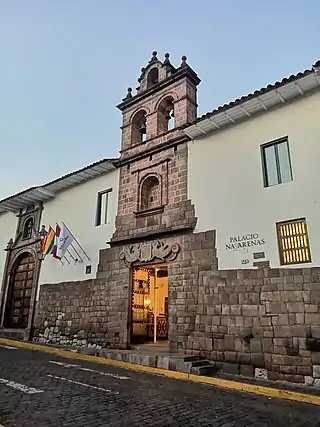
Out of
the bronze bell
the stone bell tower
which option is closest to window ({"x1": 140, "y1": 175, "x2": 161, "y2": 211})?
the stone bell tower

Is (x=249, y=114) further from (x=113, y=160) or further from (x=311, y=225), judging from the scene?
(x=113, y=160)

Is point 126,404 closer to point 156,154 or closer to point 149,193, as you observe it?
point 149,193

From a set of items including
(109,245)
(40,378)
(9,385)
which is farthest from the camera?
(109,245)

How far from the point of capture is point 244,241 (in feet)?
28.4

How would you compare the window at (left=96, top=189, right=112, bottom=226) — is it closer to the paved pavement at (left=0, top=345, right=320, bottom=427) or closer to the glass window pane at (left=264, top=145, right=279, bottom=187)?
the glass window pane at (left=264, top=145, right=279, bottom=187)

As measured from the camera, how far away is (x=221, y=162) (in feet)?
32.4

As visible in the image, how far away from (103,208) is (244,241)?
20.0ft

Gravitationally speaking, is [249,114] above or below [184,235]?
above

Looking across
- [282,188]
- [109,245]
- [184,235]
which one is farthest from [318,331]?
[109,245]

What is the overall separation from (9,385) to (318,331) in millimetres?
6035

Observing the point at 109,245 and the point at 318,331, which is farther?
the point at 109,245

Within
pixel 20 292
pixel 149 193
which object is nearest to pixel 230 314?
pixel 149 193

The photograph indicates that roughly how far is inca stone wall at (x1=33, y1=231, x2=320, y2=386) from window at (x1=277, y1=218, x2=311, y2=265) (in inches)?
11.3

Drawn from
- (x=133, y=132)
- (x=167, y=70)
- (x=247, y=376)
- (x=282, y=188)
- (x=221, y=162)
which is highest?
(x=167, y=70)
